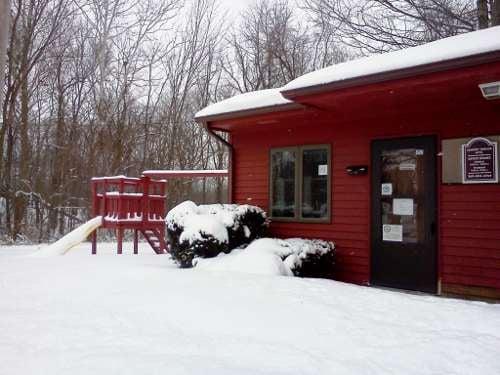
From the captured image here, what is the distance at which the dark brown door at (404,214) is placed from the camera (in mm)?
6031

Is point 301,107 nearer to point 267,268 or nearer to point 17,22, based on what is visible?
point 267,268

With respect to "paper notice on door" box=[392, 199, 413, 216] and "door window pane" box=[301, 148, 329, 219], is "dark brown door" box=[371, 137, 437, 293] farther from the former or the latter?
"door window pane" box=[301, 148, 329, 219]

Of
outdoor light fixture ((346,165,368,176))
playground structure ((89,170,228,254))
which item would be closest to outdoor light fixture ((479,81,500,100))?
outdoor light fixture ((346,165,368,176))

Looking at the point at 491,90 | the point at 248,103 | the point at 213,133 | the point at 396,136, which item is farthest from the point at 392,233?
the point at 213,133

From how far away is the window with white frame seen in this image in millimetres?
7137

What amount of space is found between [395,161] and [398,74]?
176 cm

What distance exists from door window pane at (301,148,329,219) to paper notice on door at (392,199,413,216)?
109cm

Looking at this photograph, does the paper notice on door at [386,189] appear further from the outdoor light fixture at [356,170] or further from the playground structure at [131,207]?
the playground structure at [131,207]

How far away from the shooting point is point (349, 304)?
464 cm

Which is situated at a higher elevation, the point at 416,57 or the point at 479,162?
the point at 416,57

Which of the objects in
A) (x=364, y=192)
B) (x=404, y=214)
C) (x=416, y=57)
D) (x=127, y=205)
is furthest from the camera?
(x=127, y=205)

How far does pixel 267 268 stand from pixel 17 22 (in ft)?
46.1

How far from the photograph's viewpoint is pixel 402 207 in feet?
20.6

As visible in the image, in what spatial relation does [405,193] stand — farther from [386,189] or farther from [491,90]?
[491,90]
